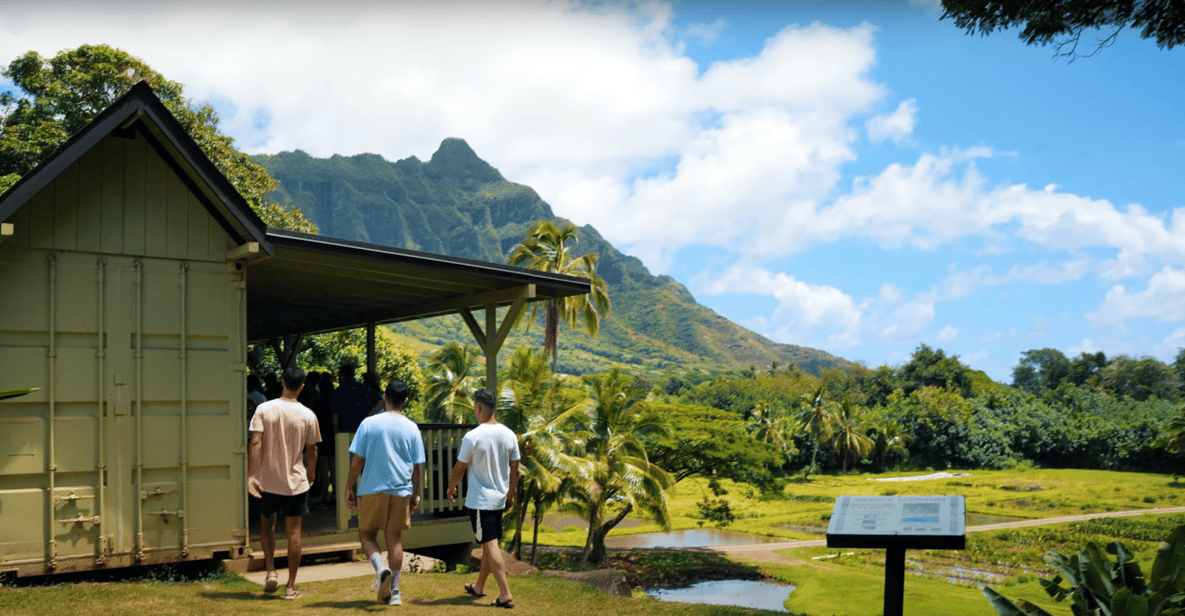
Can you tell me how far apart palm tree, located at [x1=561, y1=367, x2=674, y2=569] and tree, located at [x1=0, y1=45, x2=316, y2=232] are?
11238 millimetres

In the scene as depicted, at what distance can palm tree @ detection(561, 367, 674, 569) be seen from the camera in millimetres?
26531

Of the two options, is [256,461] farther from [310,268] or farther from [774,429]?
[774,429]

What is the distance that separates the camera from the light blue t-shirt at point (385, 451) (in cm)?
670

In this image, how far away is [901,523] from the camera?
17.3ft

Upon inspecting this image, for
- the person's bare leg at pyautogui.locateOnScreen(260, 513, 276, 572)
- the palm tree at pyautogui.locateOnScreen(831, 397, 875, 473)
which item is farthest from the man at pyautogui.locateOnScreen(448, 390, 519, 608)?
the palm tree at pyautogui.locateOnScreen(831, 397, 875, 473)

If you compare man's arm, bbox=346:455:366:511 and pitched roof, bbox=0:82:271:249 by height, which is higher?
pitched roof, bbox=0:82:271:249

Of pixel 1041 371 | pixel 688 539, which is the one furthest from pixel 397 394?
pixel 1041 371

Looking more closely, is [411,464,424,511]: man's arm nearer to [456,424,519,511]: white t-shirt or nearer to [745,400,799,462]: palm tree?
[456,424,519,511]: white t-shirt

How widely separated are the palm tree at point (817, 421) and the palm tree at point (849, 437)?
2.22 feet

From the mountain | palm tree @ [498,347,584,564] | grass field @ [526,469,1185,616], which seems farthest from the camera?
the mountain

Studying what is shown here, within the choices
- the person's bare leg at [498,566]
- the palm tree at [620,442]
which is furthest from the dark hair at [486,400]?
the palm tree at [620,442]

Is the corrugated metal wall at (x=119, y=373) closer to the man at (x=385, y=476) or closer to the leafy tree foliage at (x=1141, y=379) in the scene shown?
the man at (x=385, y=476)

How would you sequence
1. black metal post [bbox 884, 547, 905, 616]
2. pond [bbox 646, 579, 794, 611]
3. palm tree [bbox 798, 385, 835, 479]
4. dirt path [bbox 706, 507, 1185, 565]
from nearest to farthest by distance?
black metal post [bbox 884, 547, 905, 616] < pond [bbox 646, 579, 794, 611] < dirt path [bbox 706, 507, 1185, 565] < palm tree [bbox 798, 385, 835, 479]

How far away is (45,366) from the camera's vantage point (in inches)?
293
